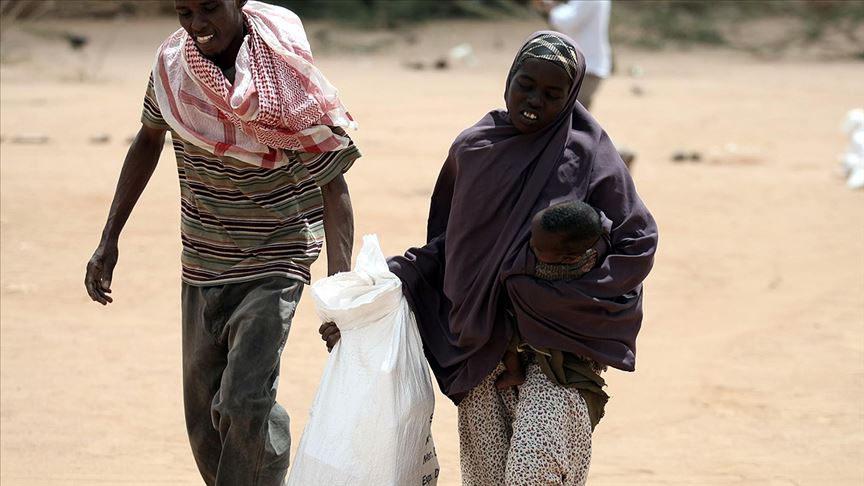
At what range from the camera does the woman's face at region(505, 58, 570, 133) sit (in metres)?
3.14

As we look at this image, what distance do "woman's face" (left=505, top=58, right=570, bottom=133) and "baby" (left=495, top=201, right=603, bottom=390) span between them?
0.82 feet

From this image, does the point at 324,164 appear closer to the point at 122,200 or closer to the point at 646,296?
the point at 122,200

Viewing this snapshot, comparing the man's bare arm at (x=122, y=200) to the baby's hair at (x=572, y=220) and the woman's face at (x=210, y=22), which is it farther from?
the baby's hair at (x=572, y=220)

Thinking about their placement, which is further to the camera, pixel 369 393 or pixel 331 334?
pixel 331 334

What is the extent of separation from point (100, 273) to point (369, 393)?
3.13 ft

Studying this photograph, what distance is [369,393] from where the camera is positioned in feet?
10.8

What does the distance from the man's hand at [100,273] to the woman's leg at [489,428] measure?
1.13 metres

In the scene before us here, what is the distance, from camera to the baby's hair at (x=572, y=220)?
3020 millimetres

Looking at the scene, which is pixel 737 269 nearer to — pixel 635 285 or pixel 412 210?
pixel 412 210

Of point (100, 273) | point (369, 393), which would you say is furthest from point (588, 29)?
point (369, 393)

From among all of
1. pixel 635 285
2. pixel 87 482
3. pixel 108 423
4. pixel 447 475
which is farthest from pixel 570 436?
pixel 108 423

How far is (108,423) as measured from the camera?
5258mm

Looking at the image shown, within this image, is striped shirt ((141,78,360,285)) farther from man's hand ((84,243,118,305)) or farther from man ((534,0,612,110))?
man ((534,0,612,110))

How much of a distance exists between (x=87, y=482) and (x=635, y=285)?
2399 mm
